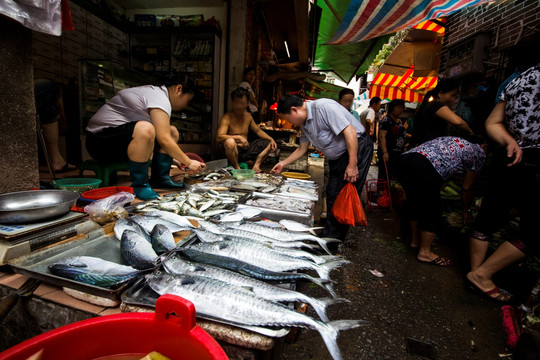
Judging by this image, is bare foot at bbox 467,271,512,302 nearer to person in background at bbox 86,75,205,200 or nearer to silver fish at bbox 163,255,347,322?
silver fish at bbox 163,255,347,322

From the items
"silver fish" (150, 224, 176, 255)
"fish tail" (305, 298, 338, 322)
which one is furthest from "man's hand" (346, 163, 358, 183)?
"silver fish" (150, 224, 176, 255)

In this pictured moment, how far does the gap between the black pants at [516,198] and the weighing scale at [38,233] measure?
388 cm

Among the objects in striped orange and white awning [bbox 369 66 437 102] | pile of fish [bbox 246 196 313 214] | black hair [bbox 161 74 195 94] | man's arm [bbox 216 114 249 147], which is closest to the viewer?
pile of fish [bbox 246 196 313 214]

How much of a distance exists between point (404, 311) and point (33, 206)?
337 centimetres

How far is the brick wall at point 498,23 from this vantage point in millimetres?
4520

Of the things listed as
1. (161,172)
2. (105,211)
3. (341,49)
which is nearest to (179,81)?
(161,172)

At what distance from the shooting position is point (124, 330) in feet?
2.81

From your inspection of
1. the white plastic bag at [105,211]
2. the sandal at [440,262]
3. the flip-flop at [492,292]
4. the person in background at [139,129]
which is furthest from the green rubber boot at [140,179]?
the flip-flop at [492,292]

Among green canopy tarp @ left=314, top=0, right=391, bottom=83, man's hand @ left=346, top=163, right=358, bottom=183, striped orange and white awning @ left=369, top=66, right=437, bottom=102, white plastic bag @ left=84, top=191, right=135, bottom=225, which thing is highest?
green canopy tarp @ left=314, top=0, right=391, bottom=83

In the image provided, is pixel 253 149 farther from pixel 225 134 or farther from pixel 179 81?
pixel 179 81

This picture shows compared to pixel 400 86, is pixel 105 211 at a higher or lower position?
lower

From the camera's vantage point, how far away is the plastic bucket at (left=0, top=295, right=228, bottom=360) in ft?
2.51

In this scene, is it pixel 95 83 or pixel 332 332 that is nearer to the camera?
pixel 332 332

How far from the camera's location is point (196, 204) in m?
2.62
